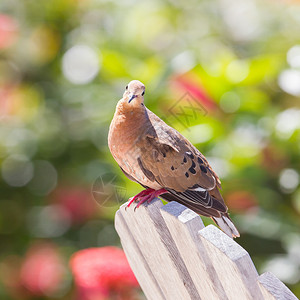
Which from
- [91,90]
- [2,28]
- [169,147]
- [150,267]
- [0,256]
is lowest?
[0,256]

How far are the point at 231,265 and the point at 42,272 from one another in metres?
2.30

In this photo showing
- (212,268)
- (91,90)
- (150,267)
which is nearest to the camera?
(212,268)

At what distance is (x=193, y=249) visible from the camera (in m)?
1.10

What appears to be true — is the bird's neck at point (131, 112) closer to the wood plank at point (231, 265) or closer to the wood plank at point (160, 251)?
the wood plank at point (160, 251)

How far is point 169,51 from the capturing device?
387 centimetres

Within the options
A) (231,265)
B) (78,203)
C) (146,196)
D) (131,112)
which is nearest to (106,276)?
(146,196)

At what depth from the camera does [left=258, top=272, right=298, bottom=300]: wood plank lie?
0.95 meters

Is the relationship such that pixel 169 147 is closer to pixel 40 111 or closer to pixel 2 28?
pixel 40 111

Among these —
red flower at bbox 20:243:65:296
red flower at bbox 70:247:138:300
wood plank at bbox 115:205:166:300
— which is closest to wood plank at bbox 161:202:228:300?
wood plank at bbox 115:205:166:300

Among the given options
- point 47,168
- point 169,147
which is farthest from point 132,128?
point 47,168

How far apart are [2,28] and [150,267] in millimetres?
2759

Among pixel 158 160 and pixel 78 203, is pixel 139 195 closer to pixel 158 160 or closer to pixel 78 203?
pixel 158 160

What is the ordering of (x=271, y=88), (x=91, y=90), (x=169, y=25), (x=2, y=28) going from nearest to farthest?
1. (x=271, y=88)
2. (x=91, y=90)
3. (x=2, y=28)
4. (x=169, y=25)

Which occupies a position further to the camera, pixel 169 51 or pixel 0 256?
pixel 169 51
